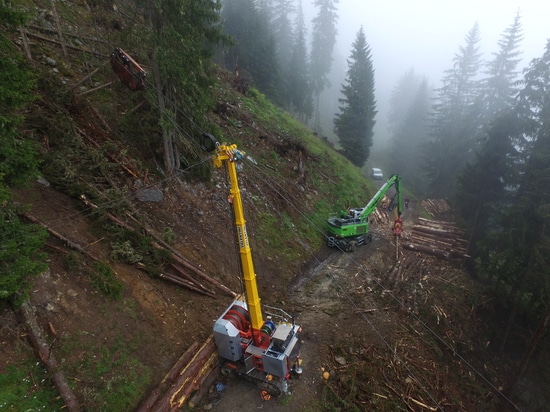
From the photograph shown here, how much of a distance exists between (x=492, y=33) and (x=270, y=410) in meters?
251

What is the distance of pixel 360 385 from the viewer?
37.9 feet

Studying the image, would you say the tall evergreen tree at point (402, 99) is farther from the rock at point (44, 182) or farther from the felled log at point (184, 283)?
the rock at point (44, 182)

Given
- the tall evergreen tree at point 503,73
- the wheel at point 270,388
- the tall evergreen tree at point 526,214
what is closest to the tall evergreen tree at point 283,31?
the tall evergreen tree at point 503,73

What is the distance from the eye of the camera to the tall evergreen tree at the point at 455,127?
4000cm

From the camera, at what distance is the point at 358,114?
43.5 m

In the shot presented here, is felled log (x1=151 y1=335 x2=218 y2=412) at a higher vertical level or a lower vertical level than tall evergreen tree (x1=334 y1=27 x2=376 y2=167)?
lower

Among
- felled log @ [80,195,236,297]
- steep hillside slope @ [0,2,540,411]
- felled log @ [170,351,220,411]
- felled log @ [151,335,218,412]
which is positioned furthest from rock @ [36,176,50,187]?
felled log @ [170,351,220,411]

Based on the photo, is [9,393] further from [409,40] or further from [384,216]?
[409,40]

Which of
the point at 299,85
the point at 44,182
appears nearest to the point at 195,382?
the point at 44,182

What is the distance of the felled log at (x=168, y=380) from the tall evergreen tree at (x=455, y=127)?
3865 cm

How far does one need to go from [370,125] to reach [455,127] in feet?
36.0

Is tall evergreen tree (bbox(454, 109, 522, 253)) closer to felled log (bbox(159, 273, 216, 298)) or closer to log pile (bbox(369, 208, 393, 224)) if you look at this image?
log pile (bbox(369, 208, 393, 224))

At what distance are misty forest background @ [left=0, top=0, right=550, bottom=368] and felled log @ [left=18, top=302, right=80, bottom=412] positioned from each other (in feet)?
3.18

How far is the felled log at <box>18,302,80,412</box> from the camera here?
794 centimetres
